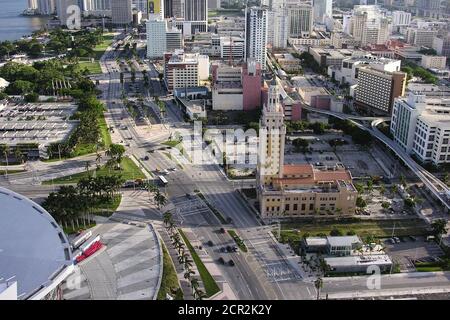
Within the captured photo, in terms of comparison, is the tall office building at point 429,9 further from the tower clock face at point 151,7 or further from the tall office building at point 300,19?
the tower clock face at point 151,7

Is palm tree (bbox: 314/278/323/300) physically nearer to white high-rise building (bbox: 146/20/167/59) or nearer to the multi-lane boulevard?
the multi-lane boulevard

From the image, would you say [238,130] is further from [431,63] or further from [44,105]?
[431,63]

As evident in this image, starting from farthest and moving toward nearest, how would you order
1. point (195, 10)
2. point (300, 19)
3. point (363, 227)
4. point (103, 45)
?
point (195, 10), point (300, 19), point (103, 45), point (363, 227)

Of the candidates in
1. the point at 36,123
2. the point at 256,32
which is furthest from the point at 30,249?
the point at 256,32

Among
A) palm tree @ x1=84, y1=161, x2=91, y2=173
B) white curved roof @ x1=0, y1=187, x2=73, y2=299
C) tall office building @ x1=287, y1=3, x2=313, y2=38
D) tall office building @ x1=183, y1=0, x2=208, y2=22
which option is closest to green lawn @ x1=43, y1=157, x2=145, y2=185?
palm tree @ x1=84, y1=161, x2=91, y2=173

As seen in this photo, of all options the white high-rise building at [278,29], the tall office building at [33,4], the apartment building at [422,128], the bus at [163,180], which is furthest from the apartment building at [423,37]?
the tall office building at [33,4]

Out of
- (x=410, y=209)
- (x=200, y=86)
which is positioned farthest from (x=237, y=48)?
(x=410, y=209)

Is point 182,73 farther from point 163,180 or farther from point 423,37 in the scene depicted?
point 423,37
